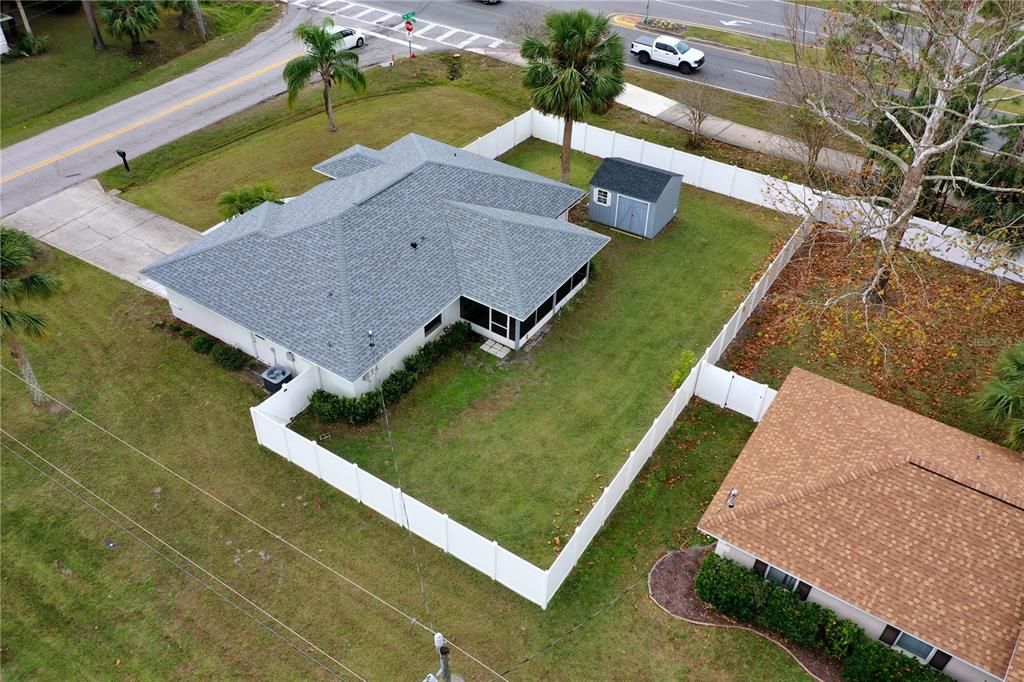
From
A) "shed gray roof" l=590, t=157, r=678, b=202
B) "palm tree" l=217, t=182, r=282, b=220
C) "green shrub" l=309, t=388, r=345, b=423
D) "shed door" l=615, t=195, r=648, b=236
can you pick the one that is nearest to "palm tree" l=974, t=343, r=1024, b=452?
"shed gray roof" l=590, t=157, r=678, b=202

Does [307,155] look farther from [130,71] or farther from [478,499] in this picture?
[478,499]

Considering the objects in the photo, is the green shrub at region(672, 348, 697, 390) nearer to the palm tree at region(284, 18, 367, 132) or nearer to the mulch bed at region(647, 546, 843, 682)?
the mulch bed at region(647, 546, 843, 682)

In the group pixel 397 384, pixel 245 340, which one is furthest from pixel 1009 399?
pixel 245 340

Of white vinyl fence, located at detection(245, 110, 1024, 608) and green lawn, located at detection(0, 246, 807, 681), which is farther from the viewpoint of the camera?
white vinyl fence, located at detection(245, 110, 1024, 608)

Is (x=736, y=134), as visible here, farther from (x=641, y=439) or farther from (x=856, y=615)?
(x=856, y=615)

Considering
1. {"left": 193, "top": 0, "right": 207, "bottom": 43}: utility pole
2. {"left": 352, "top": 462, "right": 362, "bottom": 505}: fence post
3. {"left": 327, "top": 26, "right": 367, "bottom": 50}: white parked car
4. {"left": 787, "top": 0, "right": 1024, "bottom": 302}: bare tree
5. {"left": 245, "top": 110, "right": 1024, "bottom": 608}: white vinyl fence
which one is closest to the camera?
{"left": 245, "top": 110, "right": 1024, "bottom": 608}: white vinyl fence
